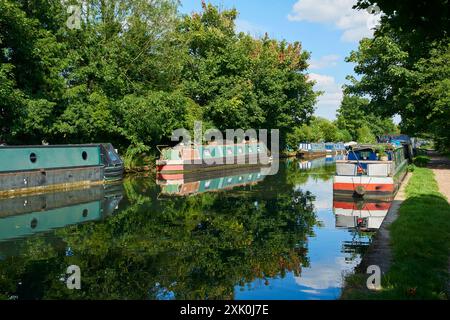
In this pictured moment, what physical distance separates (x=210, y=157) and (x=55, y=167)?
1509 cm

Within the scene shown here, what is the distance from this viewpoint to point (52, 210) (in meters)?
17.9

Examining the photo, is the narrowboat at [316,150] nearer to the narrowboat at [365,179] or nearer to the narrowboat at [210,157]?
the narrowboat at [210,157]

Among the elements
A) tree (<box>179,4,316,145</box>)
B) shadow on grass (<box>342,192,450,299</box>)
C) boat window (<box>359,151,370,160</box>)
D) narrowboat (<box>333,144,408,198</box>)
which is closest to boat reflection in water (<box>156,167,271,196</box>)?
narrowboat (<box>333,144,408,198</box>)

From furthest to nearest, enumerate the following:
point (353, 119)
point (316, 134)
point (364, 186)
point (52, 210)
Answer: point (353, 119), point (316, 134), point (364, 186), point (52, 210)

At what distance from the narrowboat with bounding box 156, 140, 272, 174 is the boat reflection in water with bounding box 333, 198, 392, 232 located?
15.2m

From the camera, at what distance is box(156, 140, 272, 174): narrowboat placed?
108ft

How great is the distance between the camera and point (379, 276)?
764 cm

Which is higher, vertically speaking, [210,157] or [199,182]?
[210,157]

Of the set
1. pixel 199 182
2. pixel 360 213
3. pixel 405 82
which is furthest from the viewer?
pixel 405 82

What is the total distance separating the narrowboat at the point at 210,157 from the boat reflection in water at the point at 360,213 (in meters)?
15.2

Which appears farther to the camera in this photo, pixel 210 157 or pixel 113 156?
pixel 210 157

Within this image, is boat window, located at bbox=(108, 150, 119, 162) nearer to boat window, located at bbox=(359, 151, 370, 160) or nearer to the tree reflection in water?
the tree reflection in water

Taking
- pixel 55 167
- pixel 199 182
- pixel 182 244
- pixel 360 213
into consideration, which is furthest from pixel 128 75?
pixel 182 244

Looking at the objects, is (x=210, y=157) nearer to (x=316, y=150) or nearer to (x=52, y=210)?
(x=52, y=210)
